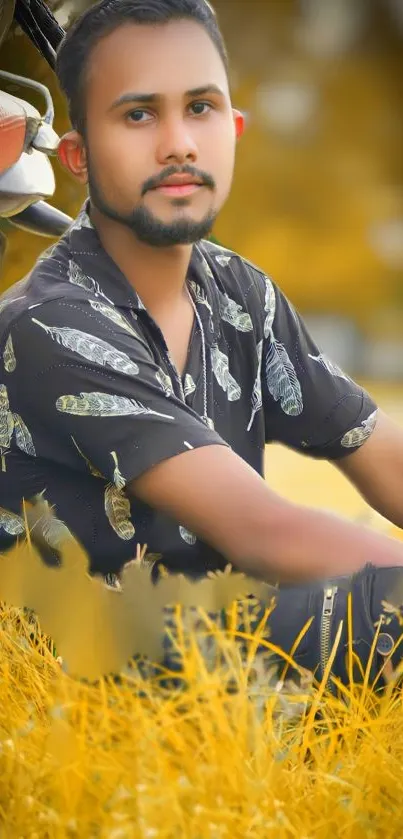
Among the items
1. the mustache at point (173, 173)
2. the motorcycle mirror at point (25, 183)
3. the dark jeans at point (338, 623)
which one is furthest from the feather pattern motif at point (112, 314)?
the dark jeans at point (338, 623)

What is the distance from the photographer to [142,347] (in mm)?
1148

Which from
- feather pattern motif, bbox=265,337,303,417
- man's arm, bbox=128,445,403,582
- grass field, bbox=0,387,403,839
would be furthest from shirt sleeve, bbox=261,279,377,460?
grass field, bbox=0,387,403,839

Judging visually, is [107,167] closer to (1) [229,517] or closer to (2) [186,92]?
(2) [186,92]

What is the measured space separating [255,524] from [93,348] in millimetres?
222

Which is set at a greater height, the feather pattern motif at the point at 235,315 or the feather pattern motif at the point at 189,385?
the feather pattern motif at the point at 235,315

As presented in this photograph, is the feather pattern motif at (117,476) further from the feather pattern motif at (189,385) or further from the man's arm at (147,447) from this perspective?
the feather pattern motif at (189,385)

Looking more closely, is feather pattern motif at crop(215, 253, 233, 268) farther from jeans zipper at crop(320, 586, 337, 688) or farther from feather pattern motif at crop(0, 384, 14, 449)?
jeans zipper at crop(320, 586, 337, 688)

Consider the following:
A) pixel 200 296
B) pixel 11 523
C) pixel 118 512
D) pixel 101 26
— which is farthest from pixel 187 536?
pixel 101 26

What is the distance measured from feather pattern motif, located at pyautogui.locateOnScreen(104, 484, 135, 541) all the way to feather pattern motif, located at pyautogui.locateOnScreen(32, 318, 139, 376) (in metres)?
0.12

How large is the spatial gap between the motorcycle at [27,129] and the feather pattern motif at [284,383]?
31 centimetres

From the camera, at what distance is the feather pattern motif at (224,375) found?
4.31ft

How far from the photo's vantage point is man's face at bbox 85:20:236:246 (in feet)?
3.68

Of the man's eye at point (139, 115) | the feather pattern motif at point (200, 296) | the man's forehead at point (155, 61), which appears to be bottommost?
the feather pattern motif at point (200, 296)

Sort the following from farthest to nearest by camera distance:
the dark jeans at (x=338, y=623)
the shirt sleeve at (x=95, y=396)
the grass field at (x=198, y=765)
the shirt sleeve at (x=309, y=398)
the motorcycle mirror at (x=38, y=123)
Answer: the shirt sleeve at (x=309, y=398)
the motorcycle mirror at (x=38, y=123)
the shirt sleeve at (x=95, y=396)
the dark jeans at (x=338, y=623)
the grass field at (x=198, y=765)
